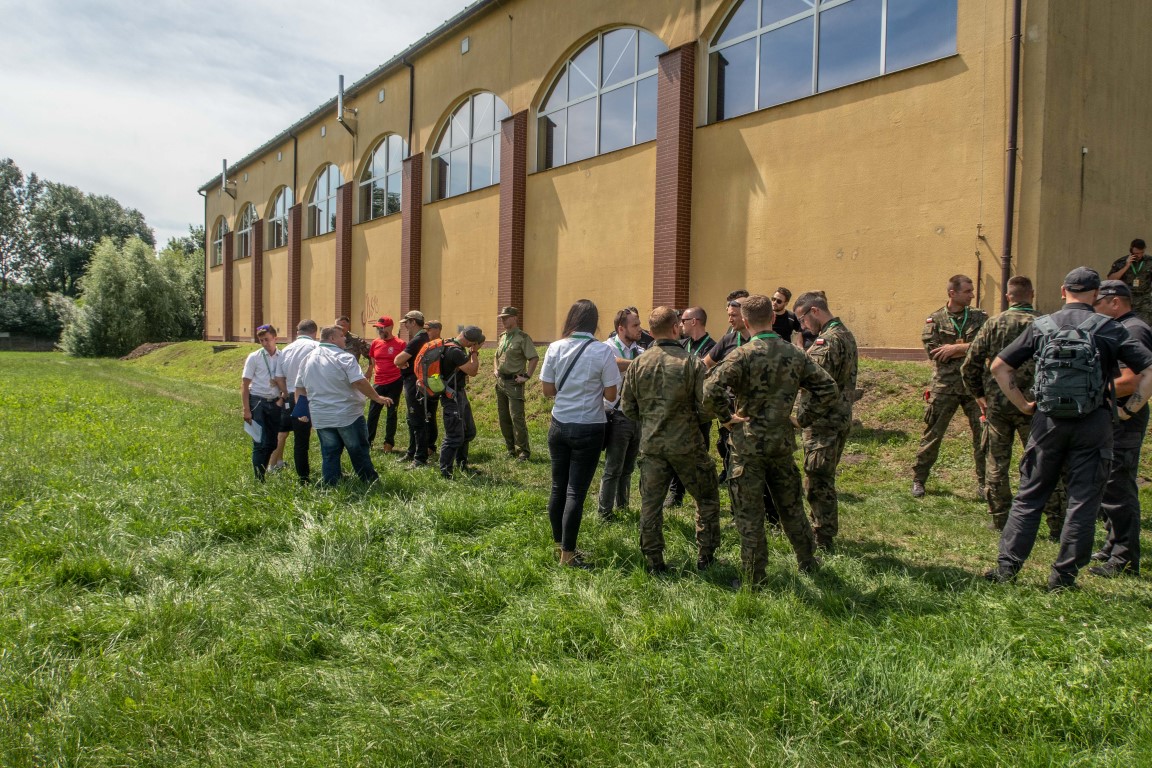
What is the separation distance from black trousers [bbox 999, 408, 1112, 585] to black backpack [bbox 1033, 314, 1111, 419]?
105 mm

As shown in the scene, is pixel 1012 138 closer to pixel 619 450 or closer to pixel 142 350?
pixel 619 450

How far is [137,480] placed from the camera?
7.27 m

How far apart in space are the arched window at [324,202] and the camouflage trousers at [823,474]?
1017 inches

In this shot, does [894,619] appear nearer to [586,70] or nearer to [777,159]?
[777,159]

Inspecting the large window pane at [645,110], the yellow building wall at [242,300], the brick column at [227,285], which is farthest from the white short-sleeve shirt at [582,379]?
the brick column at [227,285]

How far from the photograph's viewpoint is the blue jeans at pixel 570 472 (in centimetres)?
506

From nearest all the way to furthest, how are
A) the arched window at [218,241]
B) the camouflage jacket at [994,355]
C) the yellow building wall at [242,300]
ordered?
1. the camouflage jacket at [994,355]
2. the yellow building wall at [242,300]
3. the arched window at [218,241]

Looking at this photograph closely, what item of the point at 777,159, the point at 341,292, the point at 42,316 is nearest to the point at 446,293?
the point at 341,292

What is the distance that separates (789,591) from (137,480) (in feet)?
21.2

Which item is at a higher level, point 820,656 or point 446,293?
point 446,293

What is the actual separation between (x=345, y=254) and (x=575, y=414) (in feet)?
78.1

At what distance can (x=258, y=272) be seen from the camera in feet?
116

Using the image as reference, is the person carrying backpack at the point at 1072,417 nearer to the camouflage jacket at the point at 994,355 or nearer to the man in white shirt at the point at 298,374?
the camouflage jacket at the point at 994,355

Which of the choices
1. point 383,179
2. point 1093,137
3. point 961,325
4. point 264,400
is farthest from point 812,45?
point 383,179
